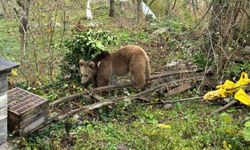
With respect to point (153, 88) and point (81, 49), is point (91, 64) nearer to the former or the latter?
point (81, 49)

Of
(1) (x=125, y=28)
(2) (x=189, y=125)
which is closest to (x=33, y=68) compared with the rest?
(2) (x=189, y=125)

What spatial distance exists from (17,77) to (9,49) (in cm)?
365

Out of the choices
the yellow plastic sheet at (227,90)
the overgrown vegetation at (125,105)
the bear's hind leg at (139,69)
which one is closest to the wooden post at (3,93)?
the overgrown vegetation at (125,105)

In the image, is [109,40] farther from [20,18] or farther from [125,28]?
[125,28]

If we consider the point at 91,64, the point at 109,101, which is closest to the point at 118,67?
the point at 91,64

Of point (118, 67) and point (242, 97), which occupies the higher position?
point (118, 67)

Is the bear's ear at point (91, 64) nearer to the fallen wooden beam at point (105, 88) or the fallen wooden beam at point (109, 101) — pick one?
the fallen wooden beam at point (105, 88)

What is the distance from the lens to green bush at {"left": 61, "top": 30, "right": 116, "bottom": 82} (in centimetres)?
664

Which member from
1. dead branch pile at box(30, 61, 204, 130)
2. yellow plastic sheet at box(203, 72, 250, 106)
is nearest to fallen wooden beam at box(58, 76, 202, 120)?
dead branch pile at box(30, 61, 204, 130)

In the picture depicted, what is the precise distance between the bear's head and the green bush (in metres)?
0.24

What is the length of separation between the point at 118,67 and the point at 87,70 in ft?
1.83

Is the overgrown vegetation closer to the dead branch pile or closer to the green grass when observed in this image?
the green grass

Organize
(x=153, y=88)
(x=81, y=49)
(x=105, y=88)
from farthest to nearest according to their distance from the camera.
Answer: (x=81, y=49)
(x=153, y=88)
(x=105, y=88)

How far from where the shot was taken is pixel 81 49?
679 centimetres
